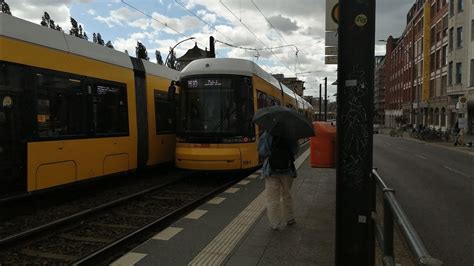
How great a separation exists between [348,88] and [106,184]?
29.6 ft

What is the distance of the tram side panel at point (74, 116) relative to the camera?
8.00m

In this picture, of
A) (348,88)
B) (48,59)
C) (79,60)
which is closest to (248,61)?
(79,60)

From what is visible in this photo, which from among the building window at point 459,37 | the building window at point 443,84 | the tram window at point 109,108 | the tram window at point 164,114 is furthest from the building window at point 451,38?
the tram window at point 109,108

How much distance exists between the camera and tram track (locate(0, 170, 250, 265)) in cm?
576

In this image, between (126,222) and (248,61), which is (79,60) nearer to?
(126,222)

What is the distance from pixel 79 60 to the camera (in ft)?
30.8

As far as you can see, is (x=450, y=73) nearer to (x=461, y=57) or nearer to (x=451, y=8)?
(x=461, y=57)

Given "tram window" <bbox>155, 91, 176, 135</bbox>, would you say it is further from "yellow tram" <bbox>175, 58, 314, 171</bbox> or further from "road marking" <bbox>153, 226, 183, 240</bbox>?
"road marking" <bbox>153, 226, 183, 240</bbox>

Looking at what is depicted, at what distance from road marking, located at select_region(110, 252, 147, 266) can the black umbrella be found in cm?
242

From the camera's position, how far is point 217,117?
11.7m

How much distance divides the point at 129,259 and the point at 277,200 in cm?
226

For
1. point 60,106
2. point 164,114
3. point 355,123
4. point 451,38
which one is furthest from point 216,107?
point 451,38

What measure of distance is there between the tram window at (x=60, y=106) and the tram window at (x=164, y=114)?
3.48 meters

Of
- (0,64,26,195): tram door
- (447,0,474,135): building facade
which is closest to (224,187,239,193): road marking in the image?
(0,64,26,195): tram door
